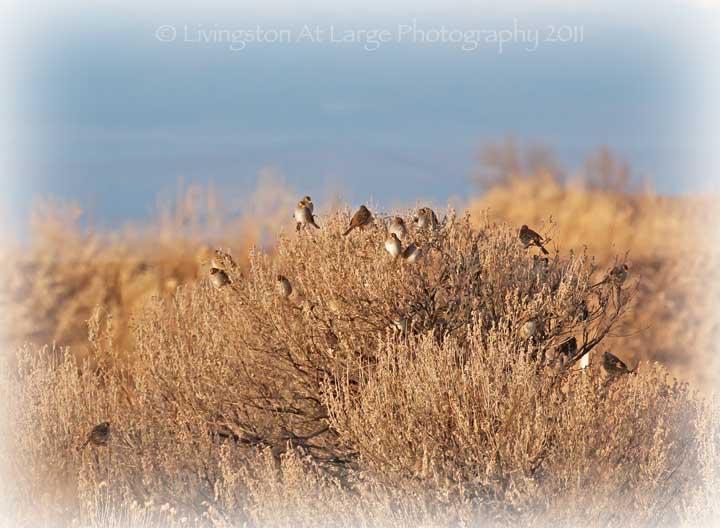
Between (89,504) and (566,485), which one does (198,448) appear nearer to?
(89,504)

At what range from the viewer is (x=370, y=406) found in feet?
18.3

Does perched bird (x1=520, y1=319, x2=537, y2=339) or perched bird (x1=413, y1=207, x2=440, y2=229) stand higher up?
perched bird (x1=413, y1=207, x2=440, y2=229)

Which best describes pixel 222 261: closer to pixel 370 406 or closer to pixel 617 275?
pixel 370 406

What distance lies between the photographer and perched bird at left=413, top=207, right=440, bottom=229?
6199mm

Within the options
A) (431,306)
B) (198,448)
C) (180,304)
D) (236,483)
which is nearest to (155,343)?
(180,304)

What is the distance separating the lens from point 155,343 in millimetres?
6918

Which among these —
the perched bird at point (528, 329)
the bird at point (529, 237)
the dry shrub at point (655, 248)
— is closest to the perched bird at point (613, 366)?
the perched bird at point (528, 329)

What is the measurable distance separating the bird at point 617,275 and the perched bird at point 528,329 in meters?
0.78

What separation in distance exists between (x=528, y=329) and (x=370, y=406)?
1155 millimetres

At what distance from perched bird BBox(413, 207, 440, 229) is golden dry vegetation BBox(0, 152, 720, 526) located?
105 millimetres

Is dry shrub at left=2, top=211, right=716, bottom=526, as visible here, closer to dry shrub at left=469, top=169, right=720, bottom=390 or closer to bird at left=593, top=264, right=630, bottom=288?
bird at left=593, top=264, right=630, bottom=288

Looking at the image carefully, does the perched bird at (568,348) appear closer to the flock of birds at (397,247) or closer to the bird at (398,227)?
the flock of birds at (397,247)

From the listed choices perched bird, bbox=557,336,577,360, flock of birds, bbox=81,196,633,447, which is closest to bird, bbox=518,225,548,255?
flock of birds, bbox=81,196,633,447

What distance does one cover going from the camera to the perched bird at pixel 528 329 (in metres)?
6.02
